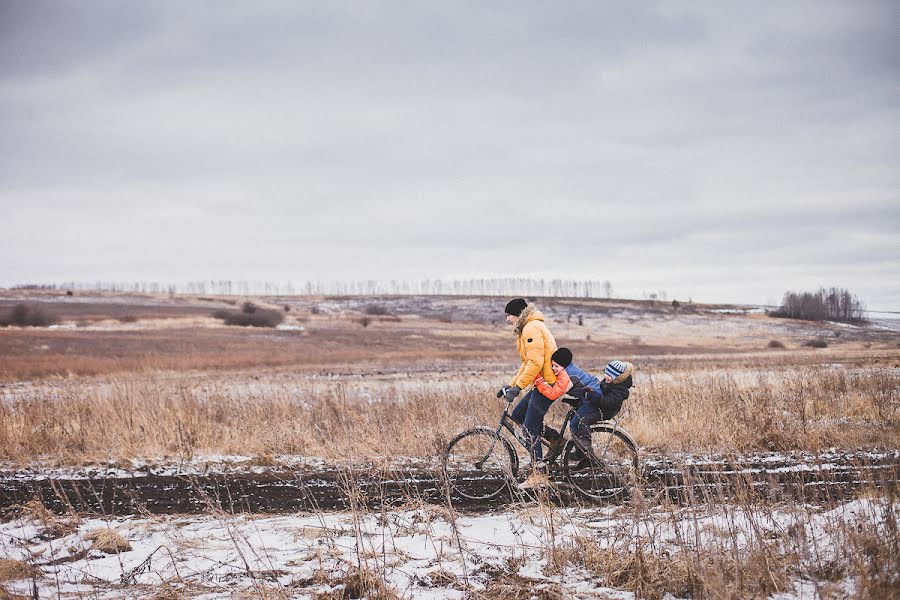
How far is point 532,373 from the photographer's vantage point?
21.6ft

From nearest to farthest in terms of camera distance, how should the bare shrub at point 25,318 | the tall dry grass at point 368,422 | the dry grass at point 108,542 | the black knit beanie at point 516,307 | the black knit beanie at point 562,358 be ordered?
1. the dry grass at point 108,542
2. the black knit beanie at point 562,358
3. the black knit beanie at point 516,307
4. the tall dry grass at point 368,422
5. the bare shrub at point 25,318

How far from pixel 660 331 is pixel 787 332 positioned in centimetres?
1663

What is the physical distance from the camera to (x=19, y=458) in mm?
9266

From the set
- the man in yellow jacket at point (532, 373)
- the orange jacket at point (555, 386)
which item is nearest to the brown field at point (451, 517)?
the man in yellow jacket at point (532, 373)

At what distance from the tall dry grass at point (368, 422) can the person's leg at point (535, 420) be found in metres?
1.89

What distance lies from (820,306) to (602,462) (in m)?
95.3

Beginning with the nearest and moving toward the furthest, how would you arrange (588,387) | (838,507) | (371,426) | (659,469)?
(838,507) < (588,387) < (659,469) < (371,426)

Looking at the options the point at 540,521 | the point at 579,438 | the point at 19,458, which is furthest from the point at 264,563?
the point at 19,458

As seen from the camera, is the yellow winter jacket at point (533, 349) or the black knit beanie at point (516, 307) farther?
the black knit beanie at point (516, 307)

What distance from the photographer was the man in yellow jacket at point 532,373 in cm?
658

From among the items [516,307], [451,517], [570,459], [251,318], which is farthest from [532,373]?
[251,318]

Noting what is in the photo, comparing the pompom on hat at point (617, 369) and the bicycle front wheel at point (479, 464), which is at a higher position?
the pompom on hat at point (617, 369)

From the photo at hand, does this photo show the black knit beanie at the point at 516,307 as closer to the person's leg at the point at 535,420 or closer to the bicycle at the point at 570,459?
the person's leg at the point at 535,420

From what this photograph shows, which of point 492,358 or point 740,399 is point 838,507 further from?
point 492,358
